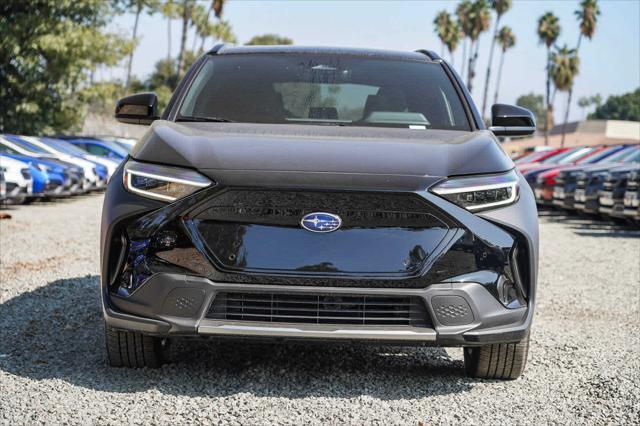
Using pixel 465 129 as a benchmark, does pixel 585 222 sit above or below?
below

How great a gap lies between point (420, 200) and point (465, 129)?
3.47 feet

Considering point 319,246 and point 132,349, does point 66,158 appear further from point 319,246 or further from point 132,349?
point 319,246

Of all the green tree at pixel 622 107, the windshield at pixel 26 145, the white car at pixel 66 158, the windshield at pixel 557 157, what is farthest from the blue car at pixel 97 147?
the green tree at pixel 622 107

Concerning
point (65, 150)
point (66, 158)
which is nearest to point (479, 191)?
point (66, 158)

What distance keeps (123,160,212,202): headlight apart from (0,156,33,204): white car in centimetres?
1270

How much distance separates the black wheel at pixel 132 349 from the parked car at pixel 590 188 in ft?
43.2

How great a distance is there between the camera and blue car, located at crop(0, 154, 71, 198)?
56.8ft

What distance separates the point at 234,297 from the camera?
12.4 feet

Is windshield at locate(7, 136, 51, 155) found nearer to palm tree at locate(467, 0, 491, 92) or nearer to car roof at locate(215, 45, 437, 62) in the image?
car roof at locate(215, 45, 437, 62)

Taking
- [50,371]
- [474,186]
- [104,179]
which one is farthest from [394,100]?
[104,179]

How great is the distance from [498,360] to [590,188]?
1320 centimetres

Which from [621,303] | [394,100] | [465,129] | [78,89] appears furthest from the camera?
[78,89]

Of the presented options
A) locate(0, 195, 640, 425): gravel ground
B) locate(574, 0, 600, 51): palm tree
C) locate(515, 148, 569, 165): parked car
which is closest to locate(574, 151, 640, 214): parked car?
locate(515, 148, 569, 165): parked car

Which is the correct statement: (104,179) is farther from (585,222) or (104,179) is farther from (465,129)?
(465,129)
